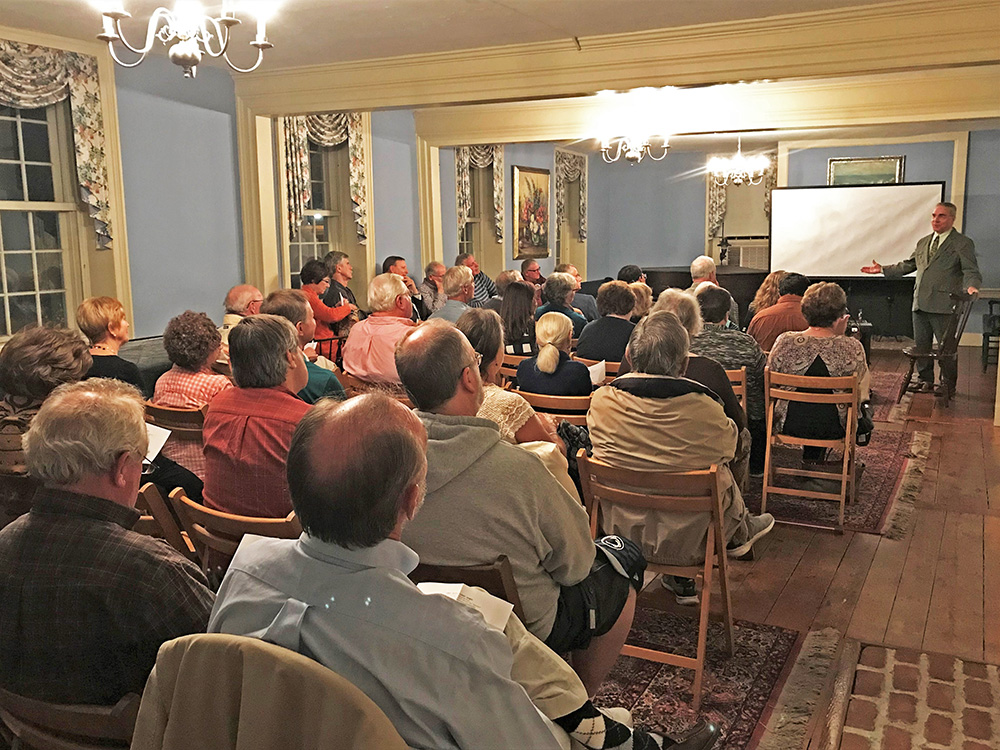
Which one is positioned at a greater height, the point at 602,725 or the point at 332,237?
the point at 332,237

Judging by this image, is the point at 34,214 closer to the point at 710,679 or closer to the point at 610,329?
the point at 610,329

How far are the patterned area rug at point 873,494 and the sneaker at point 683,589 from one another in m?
1.19

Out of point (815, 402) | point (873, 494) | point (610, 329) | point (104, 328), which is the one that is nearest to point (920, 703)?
point (815, 402)

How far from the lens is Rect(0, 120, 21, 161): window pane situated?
525cm

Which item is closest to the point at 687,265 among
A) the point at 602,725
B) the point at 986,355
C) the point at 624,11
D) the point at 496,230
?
the point at 496,230

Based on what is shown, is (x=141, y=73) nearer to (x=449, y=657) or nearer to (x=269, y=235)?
(x=269, y=235)

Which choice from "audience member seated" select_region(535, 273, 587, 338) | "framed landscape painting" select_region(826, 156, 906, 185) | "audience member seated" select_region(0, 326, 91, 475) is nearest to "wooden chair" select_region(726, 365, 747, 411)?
"audience member seated" select_region(535, 273, 587, 338)

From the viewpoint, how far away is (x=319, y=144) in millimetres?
7648

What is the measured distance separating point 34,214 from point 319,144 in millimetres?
2729

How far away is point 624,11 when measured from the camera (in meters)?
4.74

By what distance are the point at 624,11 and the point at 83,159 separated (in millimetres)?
3440

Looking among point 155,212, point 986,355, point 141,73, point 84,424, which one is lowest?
point 986,355

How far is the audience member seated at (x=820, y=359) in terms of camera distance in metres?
4.36

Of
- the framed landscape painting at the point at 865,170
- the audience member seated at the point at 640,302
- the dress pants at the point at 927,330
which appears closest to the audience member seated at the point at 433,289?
the audience member seated at the point at 640,302
